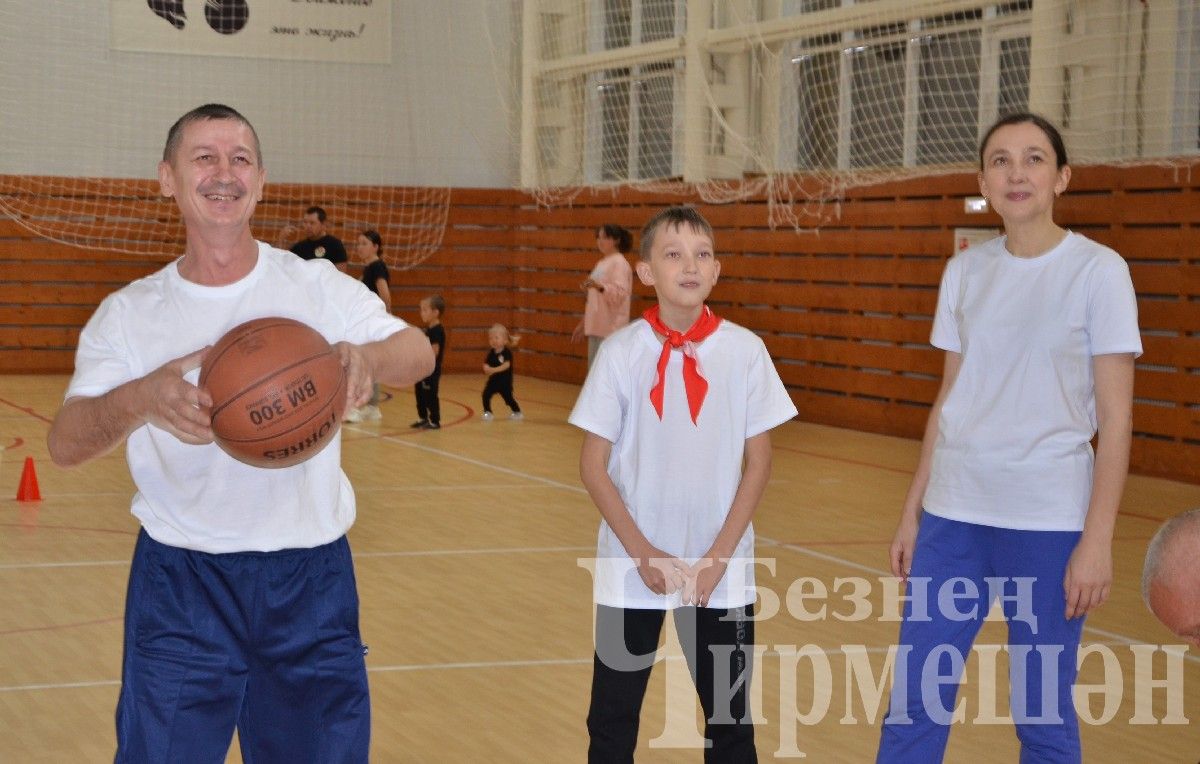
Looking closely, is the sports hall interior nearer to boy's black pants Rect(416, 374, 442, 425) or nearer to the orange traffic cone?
the orange traffic cone

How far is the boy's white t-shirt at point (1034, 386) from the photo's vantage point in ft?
10.3

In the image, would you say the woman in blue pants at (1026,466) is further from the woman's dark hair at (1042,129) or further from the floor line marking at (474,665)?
the floor line marking at (474,665)

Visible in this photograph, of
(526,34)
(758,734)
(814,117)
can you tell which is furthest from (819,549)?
(526,34)

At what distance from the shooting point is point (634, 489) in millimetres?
3256

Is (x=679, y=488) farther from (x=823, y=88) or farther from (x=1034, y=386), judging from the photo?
(x=823, y=88)

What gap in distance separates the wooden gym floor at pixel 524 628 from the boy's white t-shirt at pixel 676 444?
124cm

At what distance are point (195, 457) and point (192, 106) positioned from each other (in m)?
14.2

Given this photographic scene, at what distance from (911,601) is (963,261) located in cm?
79

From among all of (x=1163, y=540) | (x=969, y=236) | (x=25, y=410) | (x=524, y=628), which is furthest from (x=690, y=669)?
(x=25, y=410)

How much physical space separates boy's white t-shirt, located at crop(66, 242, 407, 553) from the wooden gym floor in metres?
1.78

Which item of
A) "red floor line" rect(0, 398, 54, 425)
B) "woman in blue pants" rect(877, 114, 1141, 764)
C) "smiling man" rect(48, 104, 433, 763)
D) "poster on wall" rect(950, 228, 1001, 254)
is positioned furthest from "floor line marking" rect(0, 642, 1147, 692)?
"red floor line" rect(0, 398, 54, 425)

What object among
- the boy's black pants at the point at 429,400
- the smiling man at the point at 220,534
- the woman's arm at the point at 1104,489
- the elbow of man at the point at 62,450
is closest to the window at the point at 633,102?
the boy's black pants at the point at 429,400

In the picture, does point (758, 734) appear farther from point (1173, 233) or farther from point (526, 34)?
point (526, 34)

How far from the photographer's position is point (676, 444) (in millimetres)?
3252
